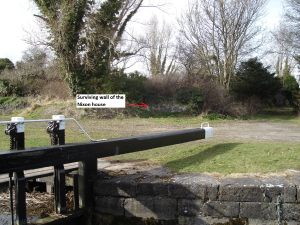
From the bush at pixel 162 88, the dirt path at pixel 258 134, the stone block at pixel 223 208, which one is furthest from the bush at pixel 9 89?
the stone block at pixel 223 208

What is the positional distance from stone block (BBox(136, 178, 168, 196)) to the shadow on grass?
0.79m

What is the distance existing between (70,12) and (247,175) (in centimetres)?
1407

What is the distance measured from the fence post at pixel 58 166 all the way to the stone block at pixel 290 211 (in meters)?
3.17

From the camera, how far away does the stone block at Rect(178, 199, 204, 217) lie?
3793 millimetres

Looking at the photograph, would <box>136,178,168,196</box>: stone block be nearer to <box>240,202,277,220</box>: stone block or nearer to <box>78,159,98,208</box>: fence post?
<box>78,159,98,208</box>: fence post

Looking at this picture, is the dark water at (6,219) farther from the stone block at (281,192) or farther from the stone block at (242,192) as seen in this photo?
the stone block at (281,192)

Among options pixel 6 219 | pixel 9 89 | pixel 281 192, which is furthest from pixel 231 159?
pixel 9 89

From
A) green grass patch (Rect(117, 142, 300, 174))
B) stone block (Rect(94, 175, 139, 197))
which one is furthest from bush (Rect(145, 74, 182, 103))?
stone block (Rect(94, 175, 139, 197))

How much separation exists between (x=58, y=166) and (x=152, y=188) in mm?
1388

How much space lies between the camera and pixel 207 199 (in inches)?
149

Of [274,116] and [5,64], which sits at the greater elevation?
[5,64]

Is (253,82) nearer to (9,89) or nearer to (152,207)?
(9,89)

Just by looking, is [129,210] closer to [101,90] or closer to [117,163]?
[117,163]

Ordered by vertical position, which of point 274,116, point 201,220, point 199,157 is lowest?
point 201,220
